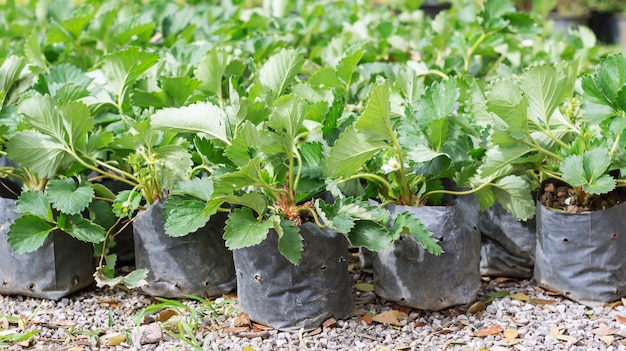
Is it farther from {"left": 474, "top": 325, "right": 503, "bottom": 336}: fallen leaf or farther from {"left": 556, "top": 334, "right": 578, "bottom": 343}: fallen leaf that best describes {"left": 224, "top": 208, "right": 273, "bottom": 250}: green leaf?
{"left": 556, "top": 334, "right": 578, "bottom": 343}: fallen leaf

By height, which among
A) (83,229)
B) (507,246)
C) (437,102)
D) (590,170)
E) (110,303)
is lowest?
(110,303)

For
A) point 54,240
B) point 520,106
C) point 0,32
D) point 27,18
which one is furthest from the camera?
point 27,18

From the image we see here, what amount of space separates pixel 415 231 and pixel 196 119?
0.55 m

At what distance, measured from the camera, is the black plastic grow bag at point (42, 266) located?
206cm

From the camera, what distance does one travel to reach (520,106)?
176 centimetres

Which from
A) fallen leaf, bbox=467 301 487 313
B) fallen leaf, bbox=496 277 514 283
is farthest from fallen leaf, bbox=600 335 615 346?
fallen leaf, bbox=496 277 514 283

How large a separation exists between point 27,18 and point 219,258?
2261 millimetres

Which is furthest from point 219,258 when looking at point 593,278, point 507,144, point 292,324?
point 593,278

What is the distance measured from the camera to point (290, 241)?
5.61ft

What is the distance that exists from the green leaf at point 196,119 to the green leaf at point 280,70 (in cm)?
22

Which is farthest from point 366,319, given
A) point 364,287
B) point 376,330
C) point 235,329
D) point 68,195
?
point 68,195

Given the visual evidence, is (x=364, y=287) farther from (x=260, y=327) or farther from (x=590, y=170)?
(x=590, y=170)

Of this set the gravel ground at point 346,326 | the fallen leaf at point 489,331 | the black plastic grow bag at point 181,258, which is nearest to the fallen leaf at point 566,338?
the gravel ground at point 346,326

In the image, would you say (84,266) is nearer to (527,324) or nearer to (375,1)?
(527,324)
